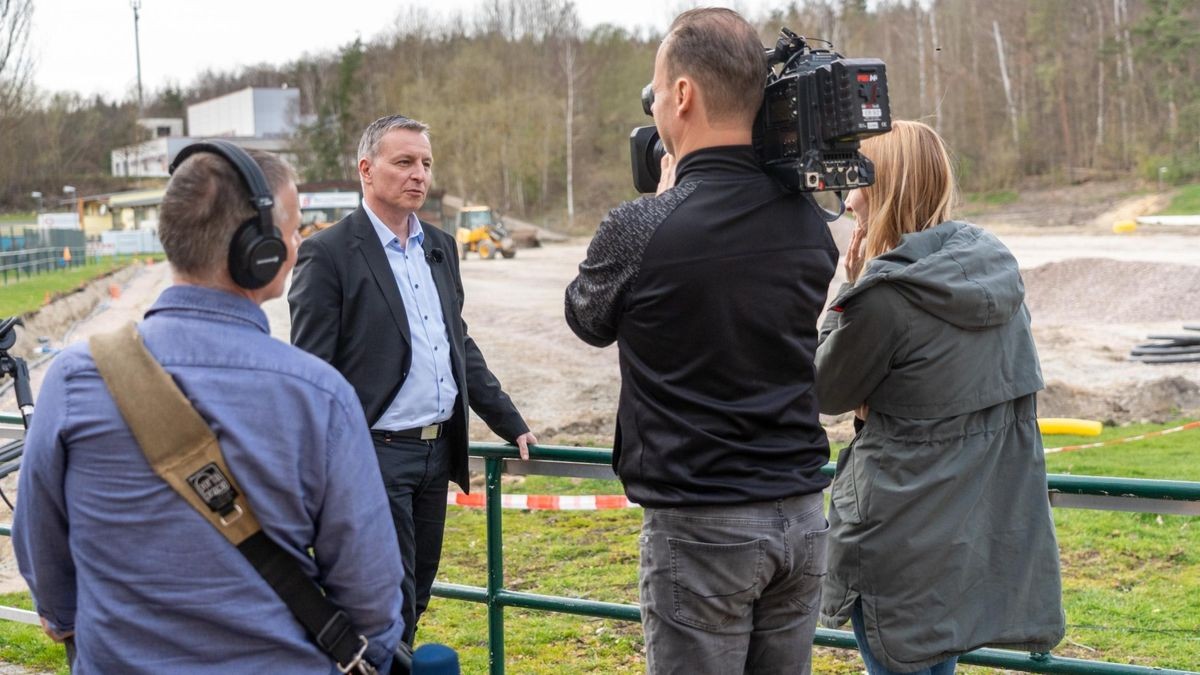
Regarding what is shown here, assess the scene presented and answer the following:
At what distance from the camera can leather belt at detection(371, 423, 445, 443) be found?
3.53m

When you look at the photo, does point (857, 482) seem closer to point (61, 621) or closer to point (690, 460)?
point (690, 460)

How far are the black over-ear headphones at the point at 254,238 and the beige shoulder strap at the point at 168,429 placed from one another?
0.20 m

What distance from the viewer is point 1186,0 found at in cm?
5356

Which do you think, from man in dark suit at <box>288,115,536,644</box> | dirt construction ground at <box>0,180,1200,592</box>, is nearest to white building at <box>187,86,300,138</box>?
dirt construction ground at <box>0,180,1200,592</box>

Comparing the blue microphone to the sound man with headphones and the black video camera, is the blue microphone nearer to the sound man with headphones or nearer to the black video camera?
the sound man with headphones

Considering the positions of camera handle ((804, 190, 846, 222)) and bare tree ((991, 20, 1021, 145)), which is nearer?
camera handle ((804, 190, 846, 222))

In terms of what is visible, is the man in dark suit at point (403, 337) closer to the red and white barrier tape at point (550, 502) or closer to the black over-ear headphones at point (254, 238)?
the black over-ear headphones at point (254, 238)

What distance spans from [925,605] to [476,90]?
8287 cm

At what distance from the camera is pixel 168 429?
182 cm

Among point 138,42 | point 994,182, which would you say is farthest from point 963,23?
point 138,42

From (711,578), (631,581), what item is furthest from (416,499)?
(631,581)

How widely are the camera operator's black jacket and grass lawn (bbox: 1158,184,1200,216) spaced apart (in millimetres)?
45100

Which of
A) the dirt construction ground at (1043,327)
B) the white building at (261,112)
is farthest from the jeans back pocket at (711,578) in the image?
the white building at (261,112)

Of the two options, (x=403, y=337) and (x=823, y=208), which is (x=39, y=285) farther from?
(x=823, y=208)
